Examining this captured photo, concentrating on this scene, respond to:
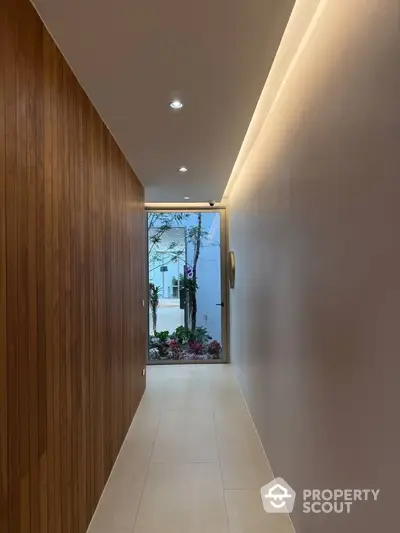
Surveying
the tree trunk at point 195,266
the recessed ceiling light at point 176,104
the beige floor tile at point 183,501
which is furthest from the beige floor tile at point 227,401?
the recessed ceiling light at point 176,104

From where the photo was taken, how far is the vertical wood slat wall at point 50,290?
1.29 metres

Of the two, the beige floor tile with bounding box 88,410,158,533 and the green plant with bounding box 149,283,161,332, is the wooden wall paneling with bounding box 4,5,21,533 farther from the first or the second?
the green plant with bounding box 149,283,161,332

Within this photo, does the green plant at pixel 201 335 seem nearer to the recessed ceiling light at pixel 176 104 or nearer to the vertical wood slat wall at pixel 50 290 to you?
the vertical wood slat wall at pixel 50 290

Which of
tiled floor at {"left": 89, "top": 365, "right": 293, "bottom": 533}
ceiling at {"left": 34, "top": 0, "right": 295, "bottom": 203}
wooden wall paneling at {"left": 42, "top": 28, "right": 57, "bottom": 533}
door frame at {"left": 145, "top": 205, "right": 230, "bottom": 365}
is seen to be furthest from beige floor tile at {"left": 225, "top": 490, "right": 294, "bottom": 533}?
door frame at {"left": 145, "top": 205, "right": 230, "bottom": 365}

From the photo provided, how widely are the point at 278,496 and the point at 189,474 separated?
0.68m

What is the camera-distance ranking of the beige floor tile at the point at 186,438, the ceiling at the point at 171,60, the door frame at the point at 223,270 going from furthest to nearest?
1. the door frame at the point at 223,270
2. the beige floor tile at the point at 186,438
3. the ceiling at the point at 171,60

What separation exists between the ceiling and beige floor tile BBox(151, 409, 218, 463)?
2.58m

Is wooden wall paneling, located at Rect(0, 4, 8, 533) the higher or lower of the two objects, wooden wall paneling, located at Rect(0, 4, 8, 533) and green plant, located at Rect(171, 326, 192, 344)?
the higher

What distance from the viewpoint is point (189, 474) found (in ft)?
8.94

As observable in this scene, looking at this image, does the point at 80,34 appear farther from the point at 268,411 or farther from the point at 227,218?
the point at 227,218

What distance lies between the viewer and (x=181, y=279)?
6203 millimetres

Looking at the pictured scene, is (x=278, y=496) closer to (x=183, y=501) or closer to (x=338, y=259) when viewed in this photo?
(x=183, y=501)

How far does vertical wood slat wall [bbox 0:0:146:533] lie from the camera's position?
1.29 meters

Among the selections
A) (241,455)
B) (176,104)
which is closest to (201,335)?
(241,455)
